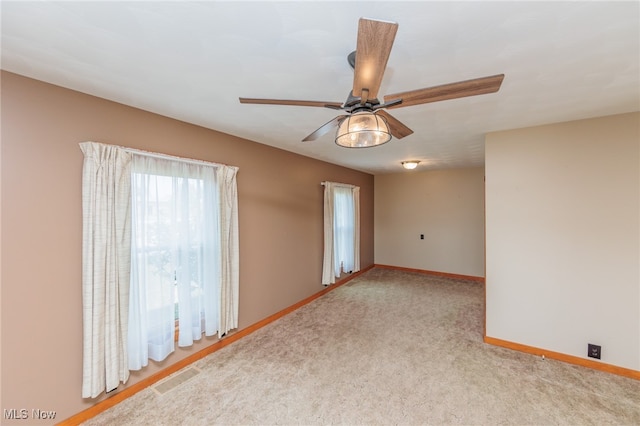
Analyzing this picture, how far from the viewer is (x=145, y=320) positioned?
2197 millimetres

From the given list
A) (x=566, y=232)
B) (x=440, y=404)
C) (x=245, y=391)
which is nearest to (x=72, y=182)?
(x=245, y=391)

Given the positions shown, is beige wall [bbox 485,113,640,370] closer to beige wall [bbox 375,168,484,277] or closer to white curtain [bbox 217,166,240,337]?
beige wall [bbox 375,168,484,277]

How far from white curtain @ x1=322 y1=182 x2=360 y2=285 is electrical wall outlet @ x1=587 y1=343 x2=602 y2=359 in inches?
127

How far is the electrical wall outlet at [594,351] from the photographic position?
247 centimetres

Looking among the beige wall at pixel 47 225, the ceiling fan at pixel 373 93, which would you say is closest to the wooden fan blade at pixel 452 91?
the ceiling fan at pixel 373 93

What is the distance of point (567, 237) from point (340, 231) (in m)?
3.18

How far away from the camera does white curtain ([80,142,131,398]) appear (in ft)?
6.11

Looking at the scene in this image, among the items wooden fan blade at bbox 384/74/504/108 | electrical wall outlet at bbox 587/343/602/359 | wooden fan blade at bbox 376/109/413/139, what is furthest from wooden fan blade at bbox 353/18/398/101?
electrical wall outlet at bbox 587/343/602/359

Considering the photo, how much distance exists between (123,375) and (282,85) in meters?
2.54

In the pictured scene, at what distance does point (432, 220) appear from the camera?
235 inches

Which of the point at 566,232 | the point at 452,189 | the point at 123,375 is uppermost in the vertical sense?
the point at 452,189

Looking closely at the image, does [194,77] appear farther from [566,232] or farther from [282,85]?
[566,232]

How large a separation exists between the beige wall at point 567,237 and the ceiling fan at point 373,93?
1.99 meters

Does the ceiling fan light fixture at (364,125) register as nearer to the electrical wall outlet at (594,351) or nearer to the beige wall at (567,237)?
the beige wall at (567,237)
